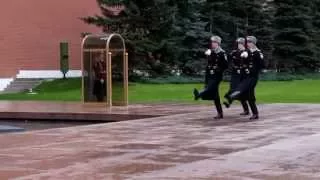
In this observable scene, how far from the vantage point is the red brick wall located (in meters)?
37.2

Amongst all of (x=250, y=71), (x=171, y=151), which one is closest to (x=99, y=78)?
(x=250, y=71)

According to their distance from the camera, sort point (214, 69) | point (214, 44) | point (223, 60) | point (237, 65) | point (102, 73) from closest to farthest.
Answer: point (214, 44), point (223, 60), point (214, 69), point (237, 65), point (102, 73)

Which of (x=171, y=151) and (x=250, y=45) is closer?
(x=171, y=151)

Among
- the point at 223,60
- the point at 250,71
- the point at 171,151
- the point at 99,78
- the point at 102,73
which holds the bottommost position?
the point at 171,151

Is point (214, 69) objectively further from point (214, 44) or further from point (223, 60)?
point (214, 44)

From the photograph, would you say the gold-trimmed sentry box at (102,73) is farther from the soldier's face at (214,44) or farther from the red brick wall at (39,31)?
the red brick wall at (39,31)

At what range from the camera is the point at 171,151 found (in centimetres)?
1141

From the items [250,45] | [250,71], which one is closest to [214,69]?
[250,71]

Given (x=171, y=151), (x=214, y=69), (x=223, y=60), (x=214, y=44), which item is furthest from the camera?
(x=214, y=69)

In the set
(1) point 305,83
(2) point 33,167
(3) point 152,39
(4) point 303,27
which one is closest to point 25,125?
(2) point 33,167

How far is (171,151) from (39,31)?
1122 inches

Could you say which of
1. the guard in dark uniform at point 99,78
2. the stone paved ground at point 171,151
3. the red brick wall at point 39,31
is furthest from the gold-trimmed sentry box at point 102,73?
the red brick wall at point 39,31

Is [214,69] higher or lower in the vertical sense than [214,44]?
lower

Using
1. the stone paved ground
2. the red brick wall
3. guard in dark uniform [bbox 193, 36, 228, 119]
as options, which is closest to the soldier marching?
guard in dark uniform [bbox 193, 36, 228, 119]
